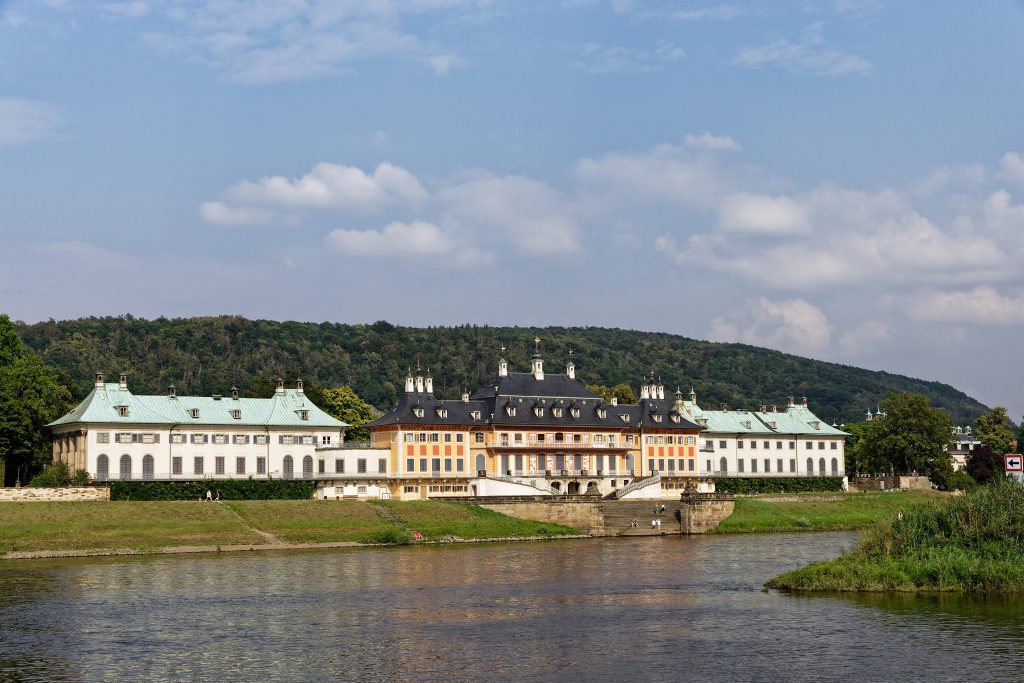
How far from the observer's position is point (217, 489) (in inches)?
3578

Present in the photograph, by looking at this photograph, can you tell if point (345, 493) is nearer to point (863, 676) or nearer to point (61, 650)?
point (61, 650)

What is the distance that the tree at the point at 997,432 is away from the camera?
128 metres

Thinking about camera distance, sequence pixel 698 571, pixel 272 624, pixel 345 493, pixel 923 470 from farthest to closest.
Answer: pixel 923 470 < pixel 345 493 < pixel 698 571 < pixel 272 624

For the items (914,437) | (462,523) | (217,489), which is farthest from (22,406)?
(914,437)

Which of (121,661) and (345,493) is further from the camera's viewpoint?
(345,493)

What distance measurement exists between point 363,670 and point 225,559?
34054 mm

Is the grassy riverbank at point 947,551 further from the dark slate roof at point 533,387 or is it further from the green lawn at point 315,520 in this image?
the dark slate roof at point 533,387

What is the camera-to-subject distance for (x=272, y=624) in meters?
46.1

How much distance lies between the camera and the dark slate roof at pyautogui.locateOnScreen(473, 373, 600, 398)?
109m

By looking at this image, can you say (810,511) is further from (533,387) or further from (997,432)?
(997,432)

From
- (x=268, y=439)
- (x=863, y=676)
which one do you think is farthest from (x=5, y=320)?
(x=863, y=676)

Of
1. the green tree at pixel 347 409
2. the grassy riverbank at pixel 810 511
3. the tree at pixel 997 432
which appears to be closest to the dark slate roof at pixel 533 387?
the green tree at pixel 347 409

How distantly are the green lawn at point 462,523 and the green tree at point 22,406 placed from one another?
2405 cm

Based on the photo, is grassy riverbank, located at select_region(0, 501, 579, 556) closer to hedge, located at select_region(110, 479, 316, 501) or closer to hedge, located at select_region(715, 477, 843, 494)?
hedge, located at select_region(110, 479, 316, 501)
